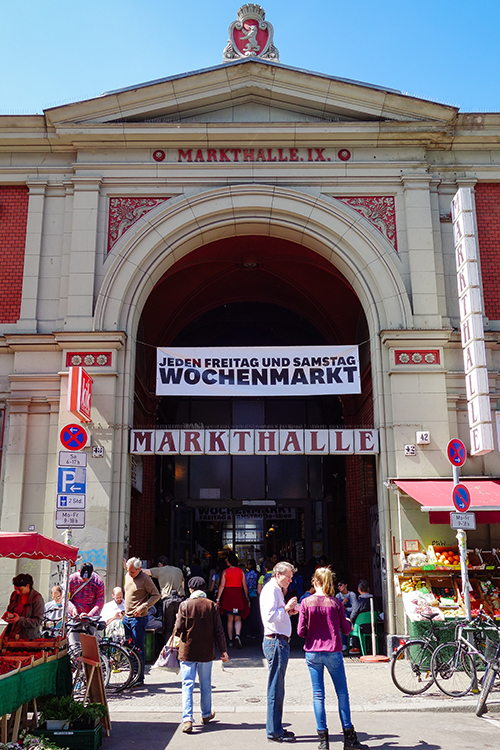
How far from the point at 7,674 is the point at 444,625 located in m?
7.04

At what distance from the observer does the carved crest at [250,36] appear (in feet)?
55.8

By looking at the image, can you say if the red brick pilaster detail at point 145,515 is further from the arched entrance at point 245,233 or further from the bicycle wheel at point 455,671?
the bicycle wheel at point 455,671

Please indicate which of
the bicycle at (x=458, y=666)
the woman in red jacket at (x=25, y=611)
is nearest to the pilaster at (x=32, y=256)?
the woman in red jacket at (x=25, y=611)

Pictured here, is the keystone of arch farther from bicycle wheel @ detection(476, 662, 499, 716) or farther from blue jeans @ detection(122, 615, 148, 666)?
bicycle wheel @ detection(476, 662, 499, 716)

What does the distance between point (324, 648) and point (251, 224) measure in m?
11.1

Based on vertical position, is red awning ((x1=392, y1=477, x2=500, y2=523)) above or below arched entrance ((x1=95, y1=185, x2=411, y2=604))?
below

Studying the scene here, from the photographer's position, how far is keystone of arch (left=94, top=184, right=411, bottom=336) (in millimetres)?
15539

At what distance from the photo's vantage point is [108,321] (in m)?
15.3

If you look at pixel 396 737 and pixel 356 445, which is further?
pixel 356 445

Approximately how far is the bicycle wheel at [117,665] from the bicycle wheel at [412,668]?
12.5 feet

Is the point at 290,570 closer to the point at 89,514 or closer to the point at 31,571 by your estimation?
the point at 89,514

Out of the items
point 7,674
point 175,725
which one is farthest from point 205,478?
point 7,674

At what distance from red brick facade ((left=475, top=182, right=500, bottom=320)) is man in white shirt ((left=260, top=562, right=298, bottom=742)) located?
9.85 meters

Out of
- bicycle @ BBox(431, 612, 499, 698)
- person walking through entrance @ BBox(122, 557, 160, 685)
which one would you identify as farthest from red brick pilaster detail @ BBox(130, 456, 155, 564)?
bicycle @ BBox(431, 612, 499, 698)
